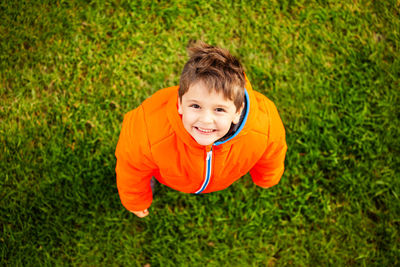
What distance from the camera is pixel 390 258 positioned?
2.93 m

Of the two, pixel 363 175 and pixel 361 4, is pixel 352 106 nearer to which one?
pixel 363 175

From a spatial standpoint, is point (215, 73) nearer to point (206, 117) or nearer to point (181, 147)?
point (206, 117)

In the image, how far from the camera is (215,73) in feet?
4.63

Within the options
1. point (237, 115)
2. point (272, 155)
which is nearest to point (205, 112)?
point (237, 115)

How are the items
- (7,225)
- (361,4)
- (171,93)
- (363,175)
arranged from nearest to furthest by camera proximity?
(171,93) < (7,225) < (363,175) < (361,4)

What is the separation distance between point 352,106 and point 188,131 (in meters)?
2.34

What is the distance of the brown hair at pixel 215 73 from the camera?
55.6 inches

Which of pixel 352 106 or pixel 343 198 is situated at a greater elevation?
pixel 352 106

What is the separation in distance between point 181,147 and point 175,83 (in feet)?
4.77

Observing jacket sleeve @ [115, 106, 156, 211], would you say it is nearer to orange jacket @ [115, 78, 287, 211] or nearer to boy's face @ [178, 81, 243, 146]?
orange jacket @ [115, 78, 287, 211]

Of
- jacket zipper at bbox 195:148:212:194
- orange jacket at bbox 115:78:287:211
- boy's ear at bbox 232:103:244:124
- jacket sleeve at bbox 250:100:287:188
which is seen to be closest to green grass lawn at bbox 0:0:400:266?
jacket sleeve at bbox 250:100:287:188

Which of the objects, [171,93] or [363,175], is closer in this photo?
Result: [171,93]

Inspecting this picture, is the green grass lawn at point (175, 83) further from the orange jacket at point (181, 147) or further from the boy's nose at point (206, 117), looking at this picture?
the boy's nose at point (206, 117)

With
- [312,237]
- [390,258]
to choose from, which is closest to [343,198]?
[312,237]
